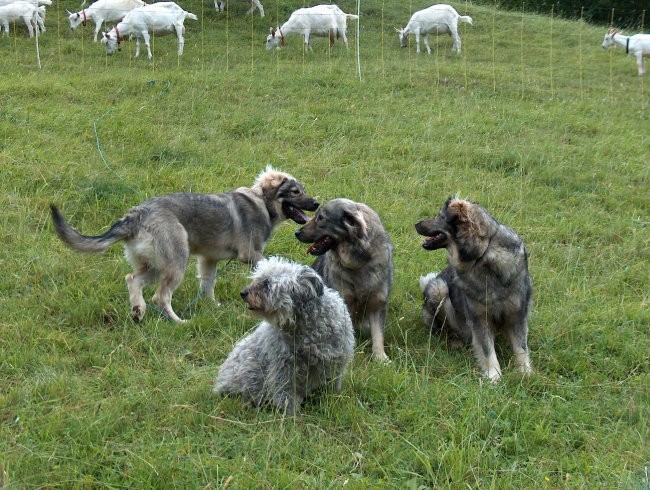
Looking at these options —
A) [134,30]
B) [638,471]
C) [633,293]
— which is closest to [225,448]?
[638,471]

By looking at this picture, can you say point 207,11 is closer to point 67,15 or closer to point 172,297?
point 67,15

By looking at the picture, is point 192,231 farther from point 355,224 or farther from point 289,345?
point 289,345

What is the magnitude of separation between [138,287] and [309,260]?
179 centimetres

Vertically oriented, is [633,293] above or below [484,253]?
below

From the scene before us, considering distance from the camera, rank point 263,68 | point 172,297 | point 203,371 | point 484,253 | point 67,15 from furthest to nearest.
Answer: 1. point 67,15
2. point 263,68
3. point 172,297
4. point 484,253
5. point 203,371

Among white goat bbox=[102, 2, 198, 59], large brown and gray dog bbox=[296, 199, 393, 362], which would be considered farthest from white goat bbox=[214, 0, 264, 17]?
large brown and gray dog bbox=[296, 199, 393, 362]

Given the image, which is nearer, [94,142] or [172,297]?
[172,297]

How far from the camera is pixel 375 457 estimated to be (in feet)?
12.9

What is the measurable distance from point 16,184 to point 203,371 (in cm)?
423

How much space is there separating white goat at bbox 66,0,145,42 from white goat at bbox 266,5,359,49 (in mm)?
3861

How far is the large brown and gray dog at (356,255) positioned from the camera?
546 cm

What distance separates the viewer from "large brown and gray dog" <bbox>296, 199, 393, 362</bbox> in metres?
5.46

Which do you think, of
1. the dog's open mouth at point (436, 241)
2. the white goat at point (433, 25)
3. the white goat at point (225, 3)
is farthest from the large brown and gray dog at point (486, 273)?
the white goat at point (225, 3)

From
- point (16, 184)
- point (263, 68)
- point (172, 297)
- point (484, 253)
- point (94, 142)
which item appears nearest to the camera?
point (484, 253)
